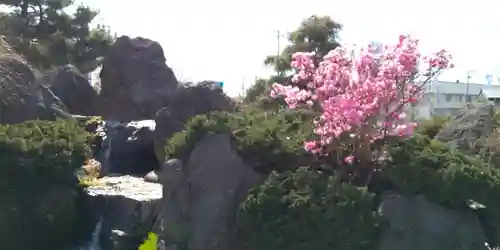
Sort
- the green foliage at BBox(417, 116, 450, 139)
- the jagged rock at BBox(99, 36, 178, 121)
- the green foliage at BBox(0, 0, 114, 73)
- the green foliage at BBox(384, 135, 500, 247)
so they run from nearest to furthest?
1. the green foliage at BBox(384, 135, 500, 247)
2. the green foliage at BBox(417, 116, 450, 139)
3. the jagged rock at BBox(99, 36, 178, 121)
4. the green foliage at BBox(0, 0, 114, 73)

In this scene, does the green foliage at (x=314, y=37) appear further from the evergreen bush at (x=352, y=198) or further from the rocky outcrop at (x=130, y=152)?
the evergreen bush at (x=352, y=198)

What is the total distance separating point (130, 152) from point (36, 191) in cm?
521

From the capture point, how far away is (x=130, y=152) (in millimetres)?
13406

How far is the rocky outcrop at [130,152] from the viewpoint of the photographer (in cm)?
1325

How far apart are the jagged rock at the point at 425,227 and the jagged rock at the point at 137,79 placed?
36.7ft

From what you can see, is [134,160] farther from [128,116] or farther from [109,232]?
[109,232]

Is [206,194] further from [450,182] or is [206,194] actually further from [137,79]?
[137,79]

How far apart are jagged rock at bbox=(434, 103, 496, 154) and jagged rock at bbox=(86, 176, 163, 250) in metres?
4.72

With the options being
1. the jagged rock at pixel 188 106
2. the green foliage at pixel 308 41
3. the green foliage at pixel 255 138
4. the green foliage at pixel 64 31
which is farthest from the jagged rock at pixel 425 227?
the green foliage at pixel 64 31

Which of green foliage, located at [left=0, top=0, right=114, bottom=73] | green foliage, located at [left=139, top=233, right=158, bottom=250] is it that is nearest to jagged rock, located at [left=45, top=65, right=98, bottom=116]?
green foliage, located at [left=0, top=0, right=114, bottom=73]

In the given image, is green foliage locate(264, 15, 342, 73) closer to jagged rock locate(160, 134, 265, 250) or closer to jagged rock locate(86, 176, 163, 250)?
jagged rock locate(86, 176, 163, 250)

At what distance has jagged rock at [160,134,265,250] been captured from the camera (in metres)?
6.48

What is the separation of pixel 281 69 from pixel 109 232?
12796 millimetres

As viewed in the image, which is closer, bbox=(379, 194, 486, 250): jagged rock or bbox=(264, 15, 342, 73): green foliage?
bbox=(379, 194, 486, 250): jagged rock
